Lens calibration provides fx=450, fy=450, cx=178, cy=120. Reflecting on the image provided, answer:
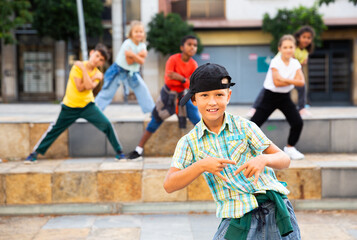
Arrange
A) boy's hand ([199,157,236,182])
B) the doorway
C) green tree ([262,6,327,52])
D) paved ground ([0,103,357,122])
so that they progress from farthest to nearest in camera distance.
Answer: the doorway < green tree ([262,6,327,52]) < paved ground ([0,103,357,122]) < boy's hand ([199,157,236,182])

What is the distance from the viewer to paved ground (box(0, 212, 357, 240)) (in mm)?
4352

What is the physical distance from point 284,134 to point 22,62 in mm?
17492

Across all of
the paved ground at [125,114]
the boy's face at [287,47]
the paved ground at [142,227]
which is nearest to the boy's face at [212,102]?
the paved ground at [142,227]

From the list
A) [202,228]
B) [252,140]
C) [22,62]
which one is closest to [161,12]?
[22,62]

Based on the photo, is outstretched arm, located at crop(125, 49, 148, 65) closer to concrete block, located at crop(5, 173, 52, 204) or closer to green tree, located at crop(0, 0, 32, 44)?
concrete block, located at crop(5, 173, 52, 204)

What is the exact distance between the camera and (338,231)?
14.5 ft

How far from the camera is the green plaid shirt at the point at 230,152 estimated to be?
2225mm

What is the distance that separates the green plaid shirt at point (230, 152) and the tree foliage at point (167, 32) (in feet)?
54.4

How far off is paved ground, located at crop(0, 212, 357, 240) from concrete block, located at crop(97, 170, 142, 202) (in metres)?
0.26

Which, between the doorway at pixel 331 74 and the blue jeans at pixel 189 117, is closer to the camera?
the blue jeans at pixel 189 117

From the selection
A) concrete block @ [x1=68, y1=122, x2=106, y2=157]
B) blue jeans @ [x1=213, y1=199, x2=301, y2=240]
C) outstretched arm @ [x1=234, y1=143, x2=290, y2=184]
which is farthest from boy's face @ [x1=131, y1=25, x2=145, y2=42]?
blue jeans @ [x1=213, y1=199, x2=301, y2=240]

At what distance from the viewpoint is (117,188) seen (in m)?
5.25

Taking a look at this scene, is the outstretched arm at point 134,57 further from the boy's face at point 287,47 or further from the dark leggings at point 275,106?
the boy's face at point 287,47

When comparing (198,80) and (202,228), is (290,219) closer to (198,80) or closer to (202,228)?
(198,80)
